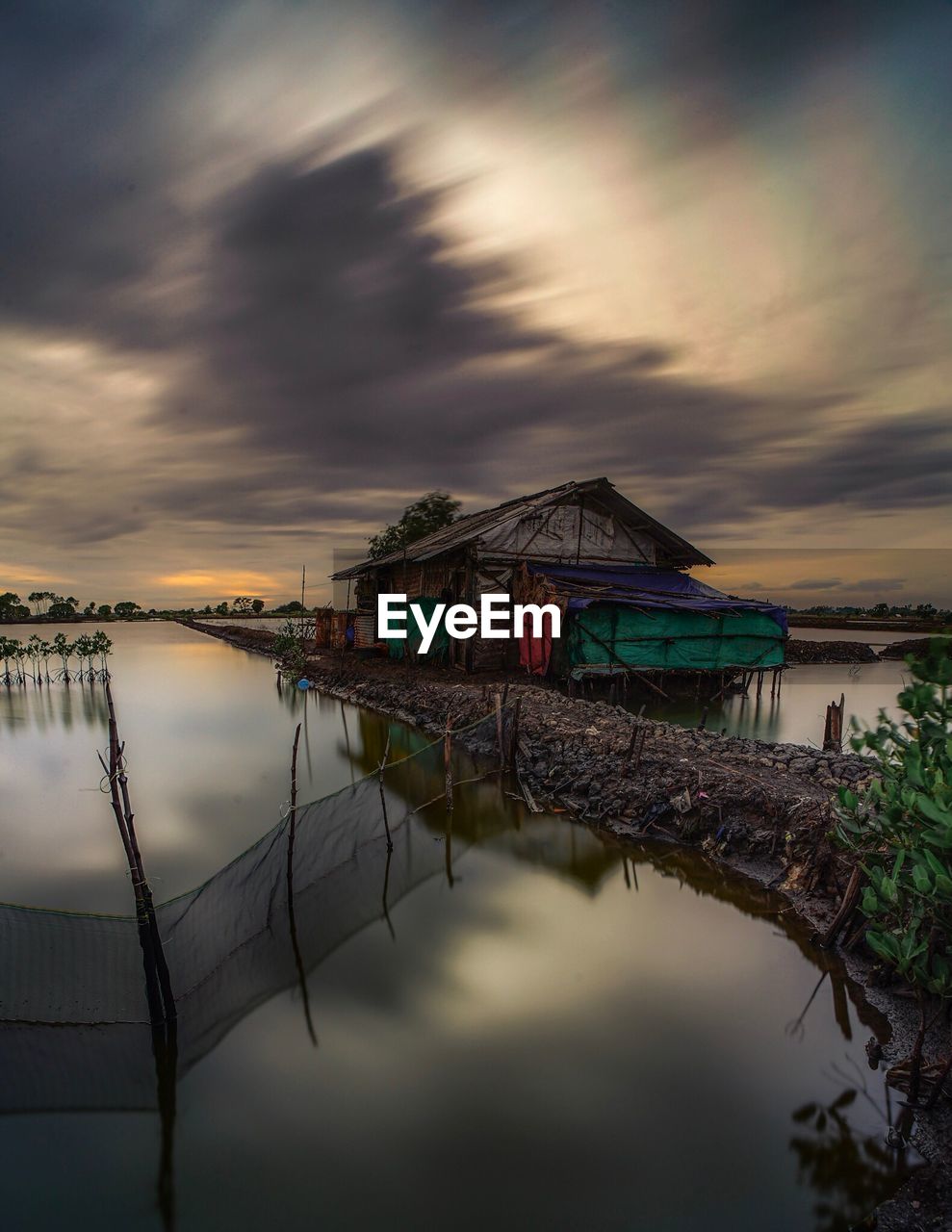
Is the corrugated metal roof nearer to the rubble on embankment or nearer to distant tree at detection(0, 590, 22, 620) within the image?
the rubble on embankment

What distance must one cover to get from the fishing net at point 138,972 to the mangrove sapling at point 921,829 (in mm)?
5626

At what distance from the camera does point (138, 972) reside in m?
6.11

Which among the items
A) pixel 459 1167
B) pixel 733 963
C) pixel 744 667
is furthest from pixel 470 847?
pixel 744 667

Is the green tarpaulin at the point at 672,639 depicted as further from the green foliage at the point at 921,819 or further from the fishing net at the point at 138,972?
the green foliage at the point at 921,819

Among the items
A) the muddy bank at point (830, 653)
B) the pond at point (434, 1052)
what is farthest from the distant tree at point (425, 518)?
the pond at point (434, 1052)

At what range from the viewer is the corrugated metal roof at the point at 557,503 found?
78.1 feet

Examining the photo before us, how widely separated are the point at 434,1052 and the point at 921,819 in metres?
4.53

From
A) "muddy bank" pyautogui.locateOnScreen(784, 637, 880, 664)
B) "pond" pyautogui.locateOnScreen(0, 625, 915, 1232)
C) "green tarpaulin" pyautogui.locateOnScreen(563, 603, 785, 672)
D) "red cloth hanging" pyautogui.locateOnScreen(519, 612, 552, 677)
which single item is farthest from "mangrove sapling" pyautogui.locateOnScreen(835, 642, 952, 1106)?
"muddy bank" pyautogui.locateOnScreen(784, 637, 880, 664)

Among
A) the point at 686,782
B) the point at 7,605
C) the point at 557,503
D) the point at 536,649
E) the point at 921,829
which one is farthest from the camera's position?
the point at 7,605

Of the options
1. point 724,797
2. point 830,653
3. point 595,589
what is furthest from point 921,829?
point 830,653

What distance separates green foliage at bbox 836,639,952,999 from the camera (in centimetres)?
457

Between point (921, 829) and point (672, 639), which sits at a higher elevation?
point (672, 639)

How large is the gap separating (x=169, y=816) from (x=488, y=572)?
13.1 meters

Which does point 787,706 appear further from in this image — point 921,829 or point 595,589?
point 921,829
